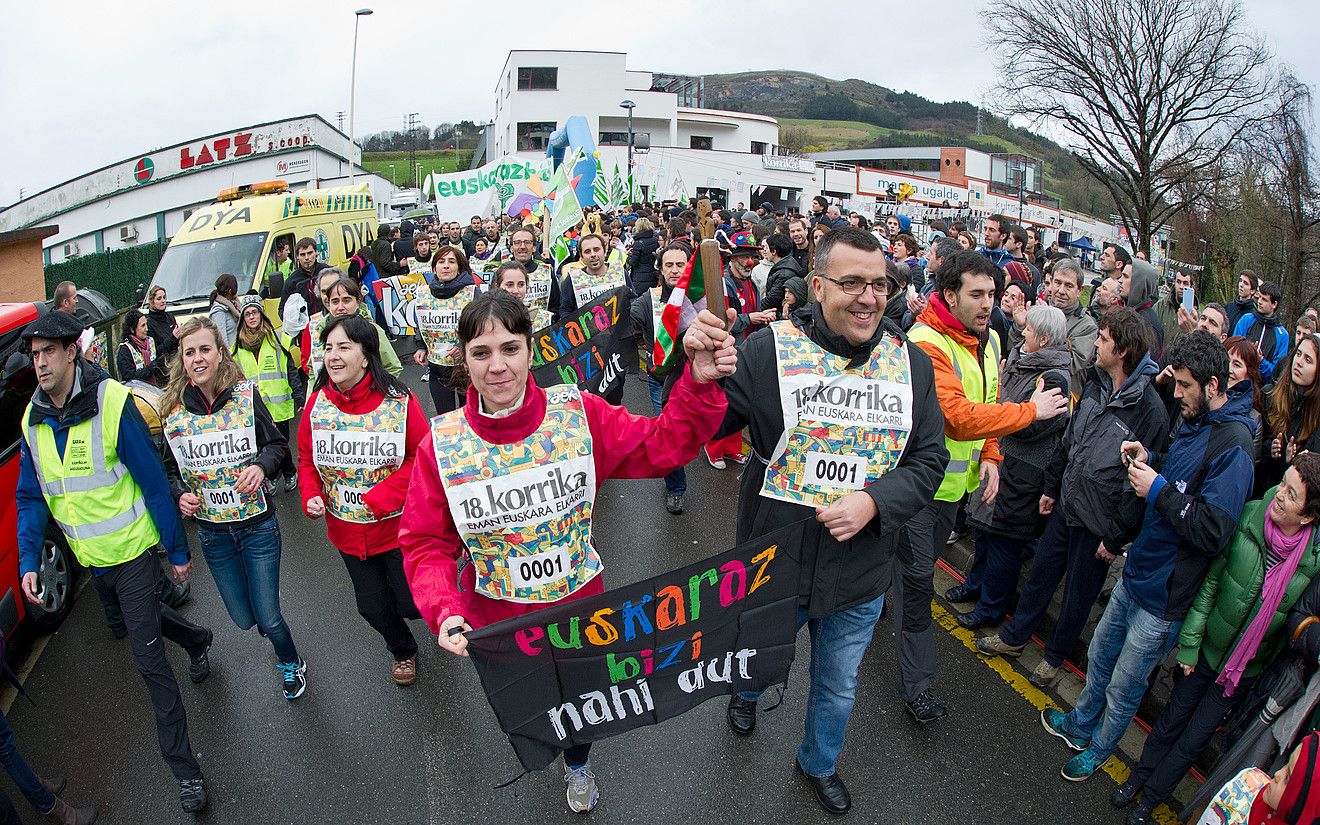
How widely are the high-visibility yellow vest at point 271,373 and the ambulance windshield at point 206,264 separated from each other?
5.28 metres

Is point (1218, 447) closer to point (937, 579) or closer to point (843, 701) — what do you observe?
point (843, 701)

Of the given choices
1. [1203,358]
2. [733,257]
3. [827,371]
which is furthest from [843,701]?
[733,257]

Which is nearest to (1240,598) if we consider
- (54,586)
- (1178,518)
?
(1178,518)

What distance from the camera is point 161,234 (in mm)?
33188

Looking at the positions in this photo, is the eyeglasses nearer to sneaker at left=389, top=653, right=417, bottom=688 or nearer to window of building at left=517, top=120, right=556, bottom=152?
sneaker at left=389, top=653, right=417, bottom=688

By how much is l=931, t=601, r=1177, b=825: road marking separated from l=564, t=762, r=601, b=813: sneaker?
2.35 m

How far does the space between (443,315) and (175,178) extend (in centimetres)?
3365

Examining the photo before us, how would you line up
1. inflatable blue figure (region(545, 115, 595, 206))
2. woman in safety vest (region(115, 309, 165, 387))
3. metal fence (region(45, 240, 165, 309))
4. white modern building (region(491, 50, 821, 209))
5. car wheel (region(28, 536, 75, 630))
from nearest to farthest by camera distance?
car wheel (region(28, 536, 75, 630)) → woman in safety vest (region(115, 309, 165, 387)) → inflatable blue figure (region(545, 115, 595, 206)) → metal fence (region(45, 240, 165, 309)) → white modern building (region(491, 50, 821, 209))

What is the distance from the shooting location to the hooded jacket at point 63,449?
A: 3.66 meters

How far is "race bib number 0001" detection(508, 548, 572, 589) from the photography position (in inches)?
120

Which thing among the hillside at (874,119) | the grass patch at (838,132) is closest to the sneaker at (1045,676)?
the hillside at (874,119)

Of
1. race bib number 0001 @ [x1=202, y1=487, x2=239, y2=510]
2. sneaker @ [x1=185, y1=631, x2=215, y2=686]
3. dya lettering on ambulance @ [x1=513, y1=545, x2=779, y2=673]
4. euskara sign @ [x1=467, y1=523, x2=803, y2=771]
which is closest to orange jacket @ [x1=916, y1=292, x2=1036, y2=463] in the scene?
euskara sign @ [x1=467, y1=523, x2=803, y2=771]

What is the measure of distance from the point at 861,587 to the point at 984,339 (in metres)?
1.62

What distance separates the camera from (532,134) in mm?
57969
